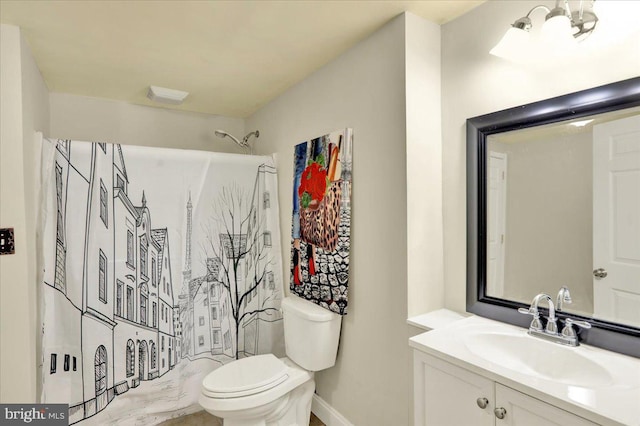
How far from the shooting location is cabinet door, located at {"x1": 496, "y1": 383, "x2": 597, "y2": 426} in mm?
918

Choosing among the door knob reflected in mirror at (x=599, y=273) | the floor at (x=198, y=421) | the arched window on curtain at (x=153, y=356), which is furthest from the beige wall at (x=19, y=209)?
the door knob reflected in mirror at (x=599, y=273)

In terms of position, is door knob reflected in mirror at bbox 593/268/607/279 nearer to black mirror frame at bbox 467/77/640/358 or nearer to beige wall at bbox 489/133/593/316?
beige wall at bbox 489/133/593/316

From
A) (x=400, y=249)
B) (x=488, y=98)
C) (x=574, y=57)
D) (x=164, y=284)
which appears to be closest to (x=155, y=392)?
(x=164, y=284)

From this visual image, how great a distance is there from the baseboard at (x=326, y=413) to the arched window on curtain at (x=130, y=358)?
1.18m

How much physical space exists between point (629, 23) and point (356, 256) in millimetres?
1447

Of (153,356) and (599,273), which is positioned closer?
(599,273)

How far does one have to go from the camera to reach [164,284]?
93.0 inches

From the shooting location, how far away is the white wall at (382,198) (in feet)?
5.50

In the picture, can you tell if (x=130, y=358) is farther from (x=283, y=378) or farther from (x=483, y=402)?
(x=483, y=402)

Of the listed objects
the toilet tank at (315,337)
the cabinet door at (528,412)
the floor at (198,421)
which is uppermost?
the cabinet door at (528,412)

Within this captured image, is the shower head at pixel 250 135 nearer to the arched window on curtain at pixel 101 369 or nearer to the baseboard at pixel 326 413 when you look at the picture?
the arched window on curtain at pixel 101 369

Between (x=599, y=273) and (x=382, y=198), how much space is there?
92 centimetres

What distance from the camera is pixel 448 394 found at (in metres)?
1.21

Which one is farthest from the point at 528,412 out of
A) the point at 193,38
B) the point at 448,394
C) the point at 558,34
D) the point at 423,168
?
the point at 193,38
